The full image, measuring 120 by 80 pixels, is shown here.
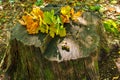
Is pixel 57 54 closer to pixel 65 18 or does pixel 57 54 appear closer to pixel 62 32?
pixel 62 32

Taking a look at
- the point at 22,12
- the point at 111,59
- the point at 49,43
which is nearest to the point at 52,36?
the point at 49,43

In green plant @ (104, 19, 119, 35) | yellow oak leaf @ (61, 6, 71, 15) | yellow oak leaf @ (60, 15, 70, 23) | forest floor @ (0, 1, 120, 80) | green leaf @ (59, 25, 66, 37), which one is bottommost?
forest floor @ (0, 1, 120, 80)

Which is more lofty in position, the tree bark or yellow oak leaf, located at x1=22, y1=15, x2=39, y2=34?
yellow oak leaf, located at x1=22, y1=15, x2=39, y2=34

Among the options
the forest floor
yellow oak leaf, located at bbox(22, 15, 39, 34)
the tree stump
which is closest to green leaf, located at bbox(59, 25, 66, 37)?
the tree stump

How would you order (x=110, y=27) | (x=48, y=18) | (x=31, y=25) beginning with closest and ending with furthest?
(x=48, y=18) → (x=31, y=25) → (x=110, y=27)

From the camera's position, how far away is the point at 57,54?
280 cm

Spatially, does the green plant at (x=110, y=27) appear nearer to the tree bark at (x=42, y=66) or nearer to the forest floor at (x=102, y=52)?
the forest floor at (x=102, y=52)

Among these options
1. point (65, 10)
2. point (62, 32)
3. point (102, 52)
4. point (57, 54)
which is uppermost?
point (65, 10)

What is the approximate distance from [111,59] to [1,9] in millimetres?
2972

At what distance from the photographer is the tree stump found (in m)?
2.79

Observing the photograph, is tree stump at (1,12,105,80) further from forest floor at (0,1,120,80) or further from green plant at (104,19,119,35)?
green plant at (104,19,119,35)

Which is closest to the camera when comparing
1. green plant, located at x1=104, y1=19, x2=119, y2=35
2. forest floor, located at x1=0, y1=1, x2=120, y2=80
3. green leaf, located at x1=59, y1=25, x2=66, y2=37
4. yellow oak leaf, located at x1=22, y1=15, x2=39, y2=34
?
green leaf, located at x1=59, y1=25, x2=66, y2=37

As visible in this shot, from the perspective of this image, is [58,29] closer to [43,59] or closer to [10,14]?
[43,59]

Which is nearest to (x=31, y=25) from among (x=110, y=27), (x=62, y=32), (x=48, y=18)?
(x=48, y=18)
